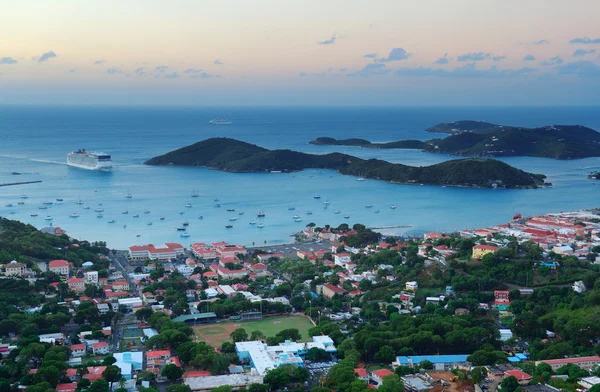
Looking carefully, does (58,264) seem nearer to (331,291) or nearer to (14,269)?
(14,269)

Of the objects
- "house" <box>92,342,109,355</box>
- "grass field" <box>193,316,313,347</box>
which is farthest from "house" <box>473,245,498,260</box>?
"house" <box>92,342,109,355</box>

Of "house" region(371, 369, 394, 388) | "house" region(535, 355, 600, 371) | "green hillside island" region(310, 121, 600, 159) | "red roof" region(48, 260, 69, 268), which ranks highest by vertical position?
"green hillside island" region(310, 121, 600, 159)

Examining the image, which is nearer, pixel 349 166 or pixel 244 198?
pixel 244 198

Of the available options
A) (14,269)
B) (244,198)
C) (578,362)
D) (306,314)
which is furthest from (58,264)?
(244,198)

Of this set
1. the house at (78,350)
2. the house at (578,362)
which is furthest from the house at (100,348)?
the house at (578,362)

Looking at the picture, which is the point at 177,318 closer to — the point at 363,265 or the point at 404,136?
the point at 363,265

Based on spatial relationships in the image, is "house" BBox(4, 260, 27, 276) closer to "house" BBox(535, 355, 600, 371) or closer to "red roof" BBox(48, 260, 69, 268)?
"red roof" BBox(48, 260, 69, 268)

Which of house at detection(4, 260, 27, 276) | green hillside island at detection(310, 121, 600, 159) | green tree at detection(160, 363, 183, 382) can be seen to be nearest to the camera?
green tree at detection(160, 363, 183, 382)
